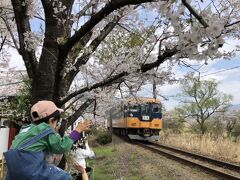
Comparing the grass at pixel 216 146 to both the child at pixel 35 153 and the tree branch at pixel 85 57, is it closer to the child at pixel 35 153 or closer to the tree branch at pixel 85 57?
the tree branch at pixel 85 57

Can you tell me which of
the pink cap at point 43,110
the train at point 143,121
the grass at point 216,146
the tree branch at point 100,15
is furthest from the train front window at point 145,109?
the pink cap at point 43,110

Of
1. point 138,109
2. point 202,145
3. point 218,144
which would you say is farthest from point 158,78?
point 138,109

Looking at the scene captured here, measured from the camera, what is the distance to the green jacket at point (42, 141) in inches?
117

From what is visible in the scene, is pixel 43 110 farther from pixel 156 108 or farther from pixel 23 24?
pixel 156 108

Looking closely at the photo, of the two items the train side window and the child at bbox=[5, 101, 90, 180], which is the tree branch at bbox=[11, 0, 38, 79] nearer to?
the child at bbox=[5, 101, 90, 180]

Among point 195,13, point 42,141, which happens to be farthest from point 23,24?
point 195,13

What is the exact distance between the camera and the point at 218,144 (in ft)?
69.7

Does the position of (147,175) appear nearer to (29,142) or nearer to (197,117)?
(29,142)

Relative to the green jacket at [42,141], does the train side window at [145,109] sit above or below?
above

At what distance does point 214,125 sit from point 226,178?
98.7 feet

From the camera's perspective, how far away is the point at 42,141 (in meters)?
2.99

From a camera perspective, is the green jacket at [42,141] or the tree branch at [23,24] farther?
the tree branch at [23,24]

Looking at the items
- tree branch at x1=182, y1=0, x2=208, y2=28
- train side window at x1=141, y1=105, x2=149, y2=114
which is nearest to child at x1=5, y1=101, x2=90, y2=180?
tree branch at x1=182, y1=0, x2=208, y2=28

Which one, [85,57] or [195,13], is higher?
[85,57]
